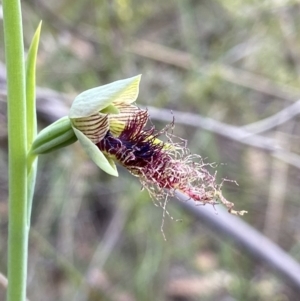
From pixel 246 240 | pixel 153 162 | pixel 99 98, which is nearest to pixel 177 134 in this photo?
pixel 246 240

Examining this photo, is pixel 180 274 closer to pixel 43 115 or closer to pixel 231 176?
pixel 231 176

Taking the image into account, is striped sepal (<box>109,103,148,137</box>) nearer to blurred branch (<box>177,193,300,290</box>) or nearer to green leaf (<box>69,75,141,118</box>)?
green leaf (<box>69,75,141,118</box>)

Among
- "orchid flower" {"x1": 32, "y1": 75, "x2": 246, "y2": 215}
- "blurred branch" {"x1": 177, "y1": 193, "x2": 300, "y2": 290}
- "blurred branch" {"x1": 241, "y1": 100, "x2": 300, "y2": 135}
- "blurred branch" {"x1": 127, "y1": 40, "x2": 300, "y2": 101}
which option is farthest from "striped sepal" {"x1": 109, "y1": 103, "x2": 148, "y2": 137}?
"blurred branch" {"x1": 127, "y1": 40, "x2": 300, "y2": 101}

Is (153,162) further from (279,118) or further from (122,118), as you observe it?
(279,118)

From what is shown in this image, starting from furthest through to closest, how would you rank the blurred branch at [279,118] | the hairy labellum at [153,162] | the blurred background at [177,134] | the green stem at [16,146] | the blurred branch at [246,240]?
the blurred background at [177,134] < the blurred branch at [279,118] < the blurred branch at [246,240] < the hairy labellum at [153,162] < the green stem at [16,146]

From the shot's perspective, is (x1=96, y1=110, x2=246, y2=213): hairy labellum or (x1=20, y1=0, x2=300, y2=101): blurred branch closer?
(x1=96, y1=110, x2=246, y2=213): hairy labellum

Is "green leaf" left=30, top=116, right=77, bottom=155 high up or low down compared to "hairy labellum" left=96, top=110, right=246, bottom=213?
down

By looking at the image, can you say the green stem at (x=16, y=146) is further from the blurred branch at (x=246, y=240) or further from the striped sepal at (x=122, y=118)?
the blurred branch at (x=246, y=240)

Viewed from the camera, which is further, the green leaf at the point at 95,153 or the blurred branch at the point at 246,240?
the blurred branch at the point at 246,240

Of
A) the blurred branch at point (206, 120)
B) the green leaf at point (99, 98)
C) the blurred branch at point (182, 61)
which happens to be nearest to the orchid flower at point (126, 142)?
the green leaf at point (99, 98)
